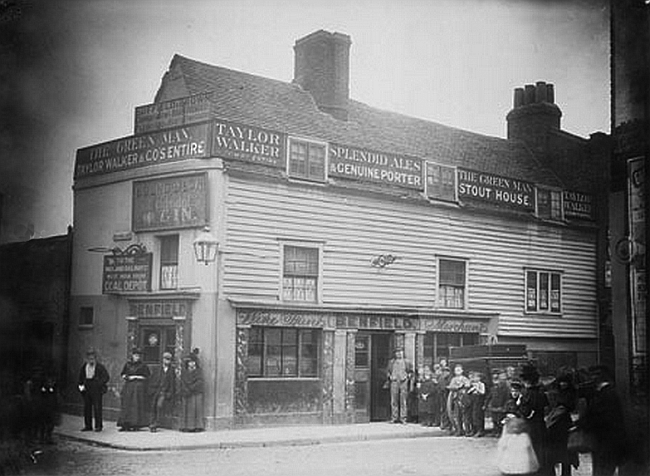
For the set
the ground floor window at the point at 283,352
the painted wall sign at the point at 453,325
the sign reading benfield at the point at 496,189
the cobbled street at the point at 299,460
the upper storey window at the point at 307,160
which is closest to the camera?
the cobbled street at the point at 299,460

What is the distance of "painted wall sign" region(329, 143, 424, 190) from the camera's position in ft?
15.6

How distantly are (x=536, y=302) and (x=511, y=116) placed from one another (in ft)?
3.92

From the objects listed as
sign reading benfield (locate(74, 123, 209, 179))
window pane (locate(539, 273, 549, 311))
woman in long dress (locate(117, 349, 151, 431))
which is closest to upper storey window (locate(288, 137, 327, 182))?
sign reading benfield (locate(74, 123, 209, 179))

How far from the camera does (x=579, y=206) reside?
5.24 m

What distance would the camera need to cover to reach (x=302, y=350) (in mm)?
4609

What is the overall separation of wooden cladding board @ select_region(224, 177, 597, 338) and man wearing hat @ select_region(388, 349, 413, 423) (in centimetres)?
35

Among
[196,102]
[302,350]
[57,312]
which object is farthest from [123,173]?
[302,350]

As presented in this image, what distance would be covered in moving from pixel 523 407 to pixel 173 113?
264cm

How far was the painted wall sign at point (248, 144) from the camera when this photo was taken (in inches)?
171

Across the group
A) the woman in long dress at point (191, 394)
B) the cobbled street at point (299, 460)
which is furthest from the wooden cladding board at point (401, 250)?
the cobbled street at point (299, 460)

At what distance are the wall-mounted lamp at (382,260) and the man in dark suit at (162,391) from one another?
1334mm

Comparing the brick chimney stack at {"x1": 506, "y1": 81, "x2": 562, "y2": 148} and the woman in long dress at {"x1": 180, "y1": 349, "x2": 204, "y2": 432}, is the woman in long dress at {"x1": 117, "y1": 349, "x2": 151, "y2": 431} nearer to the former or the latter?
the woman in long dress at {"x1": 180, "y1": 349, "x2": 204, "y2": 432}

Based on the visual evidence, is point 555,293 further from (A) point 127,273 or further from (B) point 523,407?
(A) point 127,273

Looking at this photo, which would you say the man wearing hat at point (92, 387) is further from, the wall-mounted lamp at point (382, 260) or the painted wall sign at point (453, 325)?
the painted wall sign at point (453, 325)
